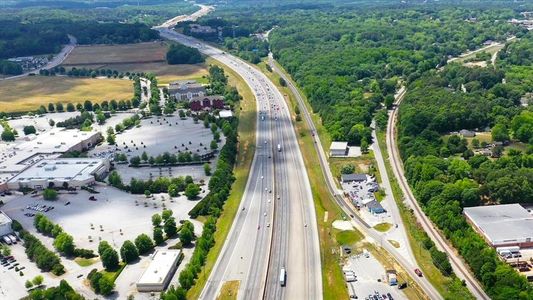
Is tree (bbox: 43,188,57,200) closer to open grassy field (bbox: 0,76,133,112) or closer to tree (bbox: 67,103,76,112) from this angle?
tree (bbox: 67,103,76,112)

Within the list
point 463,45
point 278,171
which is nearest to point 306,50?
point 463,45

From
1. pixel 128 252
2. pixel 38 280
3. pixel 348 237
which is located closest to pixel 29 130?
pixel 128 252

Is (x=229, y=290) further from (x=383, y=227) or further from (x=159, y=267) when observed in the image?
(x=383, y=227)

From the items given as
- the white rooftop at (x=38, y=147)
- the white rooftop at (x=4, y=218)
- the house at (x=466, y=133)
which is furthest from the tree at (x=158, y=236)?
the house at (x=466, y=133)

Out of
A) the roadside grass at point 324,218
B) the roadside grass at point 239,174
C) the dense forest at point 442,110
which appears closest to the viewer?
the roadside grass at point 324,218

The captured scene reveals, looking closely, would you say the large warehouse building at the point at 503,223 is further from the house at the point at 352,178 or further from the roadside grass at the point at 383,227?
the house at the point at 352,178
